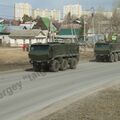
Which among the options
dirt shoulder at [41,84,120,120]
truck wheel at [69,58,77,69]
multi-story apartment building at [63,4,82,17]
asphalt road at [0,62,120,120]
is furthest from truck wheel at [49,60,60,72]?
multi-story apartment building at [63,4,82,17]

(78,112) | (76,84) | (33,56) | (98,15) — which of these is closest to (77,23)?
(98,15)

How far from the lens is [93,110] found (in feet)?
43.3

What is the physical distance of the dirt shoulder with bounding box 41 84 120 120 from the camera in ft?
39.4

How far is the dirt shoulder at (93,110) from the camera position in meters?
12.0

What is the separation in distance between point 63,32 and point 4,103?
122 meters

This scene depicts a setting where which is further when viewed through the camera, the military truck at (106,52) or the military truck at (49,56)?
the military truck at (106,52)

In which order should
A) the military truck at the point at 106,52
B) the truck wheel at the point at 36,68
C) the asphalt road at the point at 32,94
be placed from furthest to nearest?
the military truck at the point at 106,52 → the truck wheel at the point at 36,68 → the asphalt road at the point at 32,94

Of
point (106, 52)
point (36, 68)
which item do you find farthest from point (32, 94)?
point (106, 52)

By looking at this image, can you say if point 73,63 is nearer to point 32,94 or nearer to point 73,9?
point 32,94

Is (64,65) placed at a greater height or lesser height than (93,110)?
lesser

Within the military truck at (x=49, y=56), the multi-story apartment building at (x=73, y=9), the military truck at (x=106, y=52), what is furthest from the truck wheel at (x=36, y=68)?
the multi-story apartment building at (x=73, y=9)

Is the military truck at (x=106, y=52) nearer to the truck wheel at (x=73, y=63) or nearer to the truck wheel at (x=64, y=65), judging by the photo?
the truck wheel at (x=73, y=63)

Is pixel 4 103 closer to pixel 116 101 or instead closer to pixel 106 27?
pixel 116 101

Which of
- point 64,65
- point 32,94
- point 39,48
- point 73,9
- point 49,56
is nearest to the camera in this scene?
point 32,94
